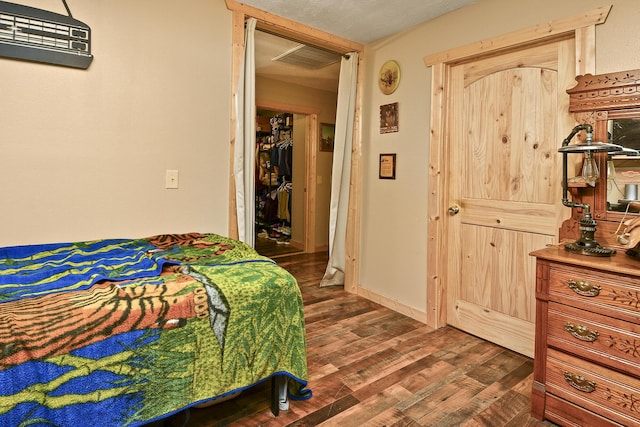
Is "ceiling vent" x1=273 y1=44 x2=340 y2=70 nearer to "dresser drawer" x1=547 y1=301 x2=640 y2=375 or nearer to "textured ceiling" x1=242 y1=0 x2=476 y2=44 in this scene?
"textured ceiling" x1=242 y1=0 x2=476 y2=44

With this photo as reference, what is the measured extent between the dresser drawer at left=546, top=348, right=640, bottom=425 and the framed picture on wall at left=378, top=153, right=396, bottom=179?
1.89 meters

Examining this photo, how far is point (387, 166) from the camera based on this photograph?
10.8 ft

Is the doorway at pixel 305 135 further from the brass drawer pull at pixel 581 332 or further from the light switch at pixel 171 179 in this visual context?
the brass drawer pull at pixel 581 332

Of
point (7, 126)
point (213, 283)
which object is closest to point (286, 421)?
point (213, 283)

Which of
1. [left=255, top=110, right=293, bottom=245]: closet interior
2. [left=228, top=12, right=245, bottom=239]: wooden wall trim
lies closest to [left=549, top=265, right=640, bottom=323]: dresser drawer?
[left=228, top=12, right=245, bottom=239]: wooden wall trim

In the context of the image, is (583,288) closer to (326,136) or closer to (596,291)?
(596,291)

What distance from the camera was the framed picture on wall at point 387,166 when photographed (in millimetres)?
3224

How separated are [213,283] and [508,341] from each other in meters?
2.13

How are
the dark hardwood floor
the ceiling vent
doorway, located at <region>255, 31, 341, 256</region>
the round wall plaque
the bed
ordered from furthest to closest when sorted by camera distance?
doorway, located at <region>255, 31, 341, 256</region>, the ceiling vent, the round wall plaque, the dark hardwood floor, the bed

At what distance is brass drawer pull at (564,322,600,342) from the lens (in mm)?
1576

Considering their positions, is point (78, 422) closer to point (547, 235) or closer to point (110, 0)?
point (110, 0)

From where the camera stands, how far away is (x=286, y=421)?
1.71 meters

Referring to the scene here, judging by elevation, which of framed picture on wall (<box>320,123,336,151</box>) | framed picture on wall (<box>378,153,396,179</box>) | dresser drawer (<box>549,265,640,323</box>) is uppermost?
framed picture on wall (<box>320,123,336,151</box>)

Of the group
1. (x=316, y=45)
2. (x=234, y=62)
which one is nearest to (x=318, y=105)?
(x=316, y=45)
